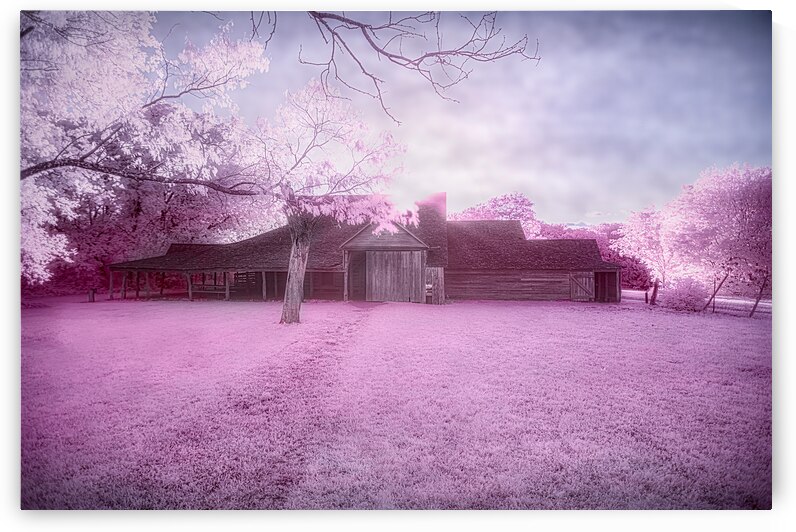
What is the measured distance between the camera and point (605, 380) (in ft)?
16.9

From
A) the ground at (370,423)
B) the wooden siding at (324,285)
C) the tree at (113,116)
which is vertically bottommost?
the ground at (370,423)

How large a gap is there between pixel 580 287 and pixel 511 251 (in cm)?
206

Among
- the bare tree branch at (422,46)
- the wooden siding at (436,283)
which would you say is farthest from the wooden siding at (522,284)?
the bare tree branch at (422,46)

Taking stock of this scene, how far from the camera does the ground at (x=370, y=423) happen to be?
10.9 ft

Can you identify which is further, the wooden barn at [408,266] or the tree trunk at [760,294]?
the wooden barn at [408,266]

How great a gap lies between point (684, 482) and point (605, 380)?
1979 millimetres

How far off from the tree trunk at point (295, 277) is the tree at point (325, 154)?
2.73 meters

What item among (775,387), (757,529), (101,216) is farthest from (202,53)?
(757,529)

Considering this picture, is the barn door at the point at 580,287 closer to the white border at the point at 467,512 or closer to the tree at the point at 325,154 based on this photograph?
the white border at the point at 467,512

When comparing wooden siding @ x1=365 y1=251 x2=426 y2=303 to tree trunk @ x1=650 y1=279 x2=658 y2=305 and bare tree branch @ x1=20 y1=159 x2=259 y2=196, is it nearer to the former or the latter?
tree trunk @ x1=650 y1=279 x2=658 y2=305

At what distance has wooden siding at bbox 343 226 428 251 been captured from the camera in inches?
515

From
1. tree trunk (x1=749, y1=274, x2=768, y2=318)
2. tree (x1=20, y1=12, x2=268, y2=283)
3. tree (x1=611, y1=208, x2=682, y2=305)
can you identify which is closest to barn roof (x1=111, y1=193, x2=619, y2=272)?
tree (x1=611, y1=208, x2=682, y2=305)

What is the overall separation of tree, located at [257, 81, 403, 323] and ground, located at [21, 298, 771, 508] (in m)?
2.48

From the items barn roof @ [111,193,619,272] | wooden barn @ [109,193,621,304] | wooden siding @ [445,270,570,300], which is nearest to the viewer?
barn roof @ [111,193,619,272]
